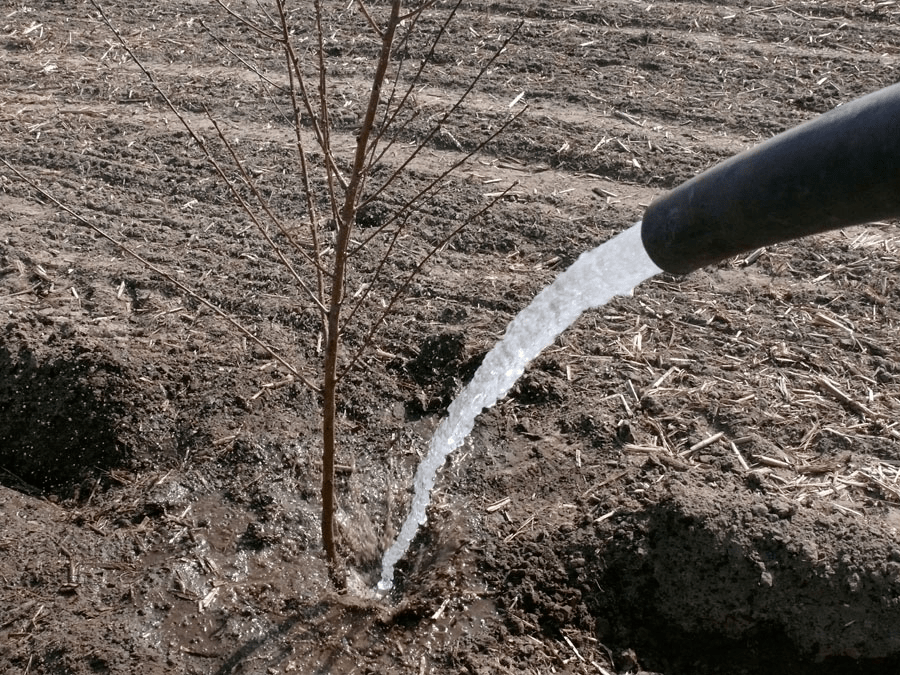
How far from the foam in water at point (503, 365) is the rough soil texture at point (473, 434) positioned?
0.07 metres

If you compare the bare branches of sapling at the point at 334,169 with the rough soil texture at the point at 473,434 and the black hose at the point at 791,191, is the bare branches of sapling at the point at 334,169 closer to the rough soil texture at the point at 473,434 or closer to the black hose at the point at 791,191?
the rough soil texture at the point at 473,434

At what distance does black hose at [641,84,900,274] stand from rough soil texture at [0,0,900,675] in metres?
1.71

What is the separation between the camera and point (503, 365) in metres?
3.99

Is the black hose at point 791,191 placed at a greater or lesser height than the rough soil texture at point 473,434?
greater

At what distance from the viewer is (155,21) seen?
682cm

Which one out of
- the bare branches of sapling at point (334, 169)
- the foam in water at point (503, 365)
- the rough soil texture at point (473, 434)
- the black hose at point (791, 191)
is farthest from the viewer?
the foam in water at point (503, 365)

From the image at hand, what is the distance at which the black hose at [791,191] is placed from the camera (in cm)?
149

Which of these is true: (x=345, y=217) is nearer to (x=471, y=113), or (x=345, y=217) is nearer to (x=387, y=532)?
(x=387, y=532)

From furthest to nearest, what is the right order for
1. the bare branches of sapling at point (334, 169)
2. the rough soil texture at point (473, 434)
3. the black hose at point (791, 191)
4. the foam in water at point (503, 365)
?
the foam in water at point (503, 365)
the rough soil texture at point (473, 434)
the bare branches of sapling at point (334, 169)
the black hose at point (791, 191)

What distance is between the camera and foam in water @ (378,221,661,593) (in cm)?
362

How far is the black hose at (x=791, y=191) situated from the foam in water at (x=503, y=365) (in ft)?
4.88

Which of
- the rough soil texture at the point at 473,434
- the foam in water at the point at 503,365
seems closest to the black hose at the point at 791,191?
the foam in water at the point at 503,365

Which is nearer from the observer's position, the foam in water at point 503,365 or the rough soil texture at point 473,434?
the rough soil texture at point 473,434

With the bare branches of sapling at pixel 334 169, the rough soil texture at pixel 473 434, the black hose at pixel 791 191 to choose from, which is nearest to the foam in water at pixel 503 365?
the rough soil texture at pixel 473 434
